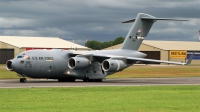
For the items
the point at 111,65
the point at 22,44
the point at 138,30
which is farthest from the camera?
the point at 22,44

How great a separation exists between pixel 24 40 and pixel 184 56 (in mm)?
40303

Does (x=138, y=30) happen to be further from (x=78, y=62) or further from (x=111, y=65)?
(x=78, y=62)

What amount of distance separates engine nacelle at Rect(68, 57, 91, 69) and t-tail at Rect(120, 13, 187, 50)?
254 inches

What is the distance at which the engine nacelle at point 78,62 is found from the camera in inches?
1581

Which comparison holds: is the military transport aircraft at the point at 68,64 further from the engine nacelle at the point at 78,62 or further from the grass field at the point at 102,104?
the grass field at the point at 102,104

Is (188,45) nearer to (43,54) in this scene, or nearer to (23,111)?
(43,54)

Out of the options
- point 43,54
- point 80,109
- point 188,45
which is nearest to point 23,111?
point 80,109

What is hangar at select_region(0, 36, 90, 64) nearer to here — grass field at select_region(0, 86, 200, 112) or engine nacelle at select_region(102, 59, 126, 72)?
engine nacelle at select_region(102, 59, 126, 72)

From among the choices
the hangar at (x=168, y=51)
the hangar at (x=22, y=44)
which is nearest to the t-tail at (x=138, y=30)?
the hangar at (x=22, y=44)

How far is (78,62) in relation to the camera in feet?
132

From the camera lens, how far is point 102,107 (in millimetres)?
18406

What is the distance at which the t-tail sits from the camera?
150ft

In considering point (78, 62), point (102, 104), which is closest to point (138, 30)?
point (78, 62)

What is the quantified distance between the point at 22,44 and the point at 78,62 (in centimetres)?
6814
